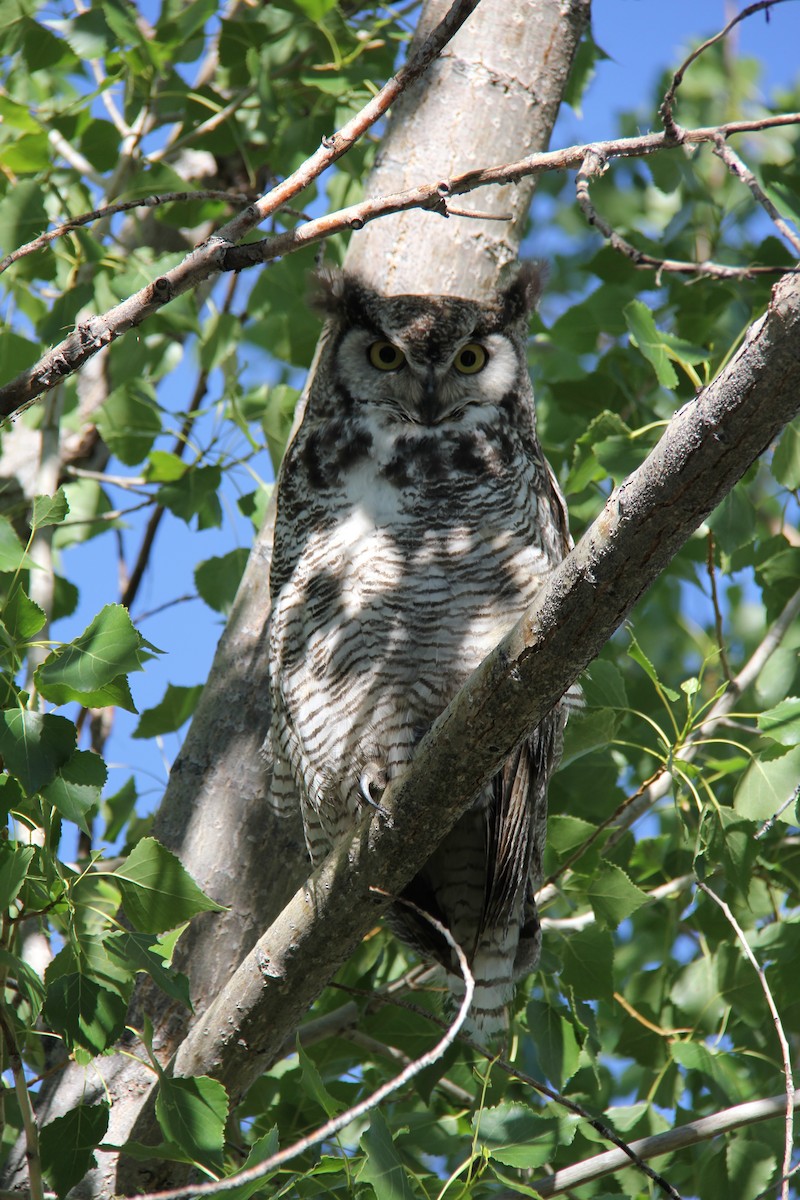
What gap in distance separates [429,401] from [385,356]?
0.53 ft

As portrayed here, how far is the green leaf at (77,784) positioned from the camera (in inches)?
60.0

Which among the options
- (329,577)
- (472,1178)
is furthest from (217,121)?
(472,1178)

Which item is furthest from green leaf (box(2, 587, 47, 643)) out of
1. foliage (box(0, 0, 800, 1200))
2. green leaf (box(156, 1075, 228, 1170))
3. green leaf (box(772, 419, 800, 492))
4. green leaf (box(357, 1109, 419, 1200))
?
green leaf (box(772, 419, 800, 492))

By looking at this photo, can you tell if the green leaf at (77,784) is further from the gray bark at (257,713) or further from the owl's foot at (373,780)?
the owl's foot at (373,780)

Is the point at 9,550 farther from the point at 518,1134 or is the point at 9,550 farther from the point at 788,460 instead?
the point at 788,460

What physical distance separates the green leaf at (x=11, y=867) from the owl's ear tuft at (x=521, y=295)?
4.91 ft

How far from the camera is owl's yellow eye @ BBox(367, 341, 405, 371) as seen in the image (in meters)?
2.37

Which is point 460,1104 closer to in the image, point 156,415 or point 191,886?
point 191,886

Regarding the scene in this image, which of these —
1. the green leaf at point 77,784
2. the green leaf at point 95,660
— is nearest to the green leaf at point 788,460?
the green leaf at point 95,660

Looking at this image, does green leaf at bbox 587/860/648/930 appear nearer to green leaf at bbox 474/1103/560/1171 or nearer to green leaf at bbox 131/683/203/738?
green leaf at bbox 474/1103/560/1171

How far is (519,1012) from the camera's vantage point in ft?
7.88

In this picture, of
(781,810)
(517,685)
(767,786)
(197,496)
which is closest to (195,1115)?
(517,685)

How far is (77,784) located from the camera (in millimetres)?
1536

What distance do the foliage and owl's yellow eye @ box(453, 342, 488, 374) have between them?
0.87ft
